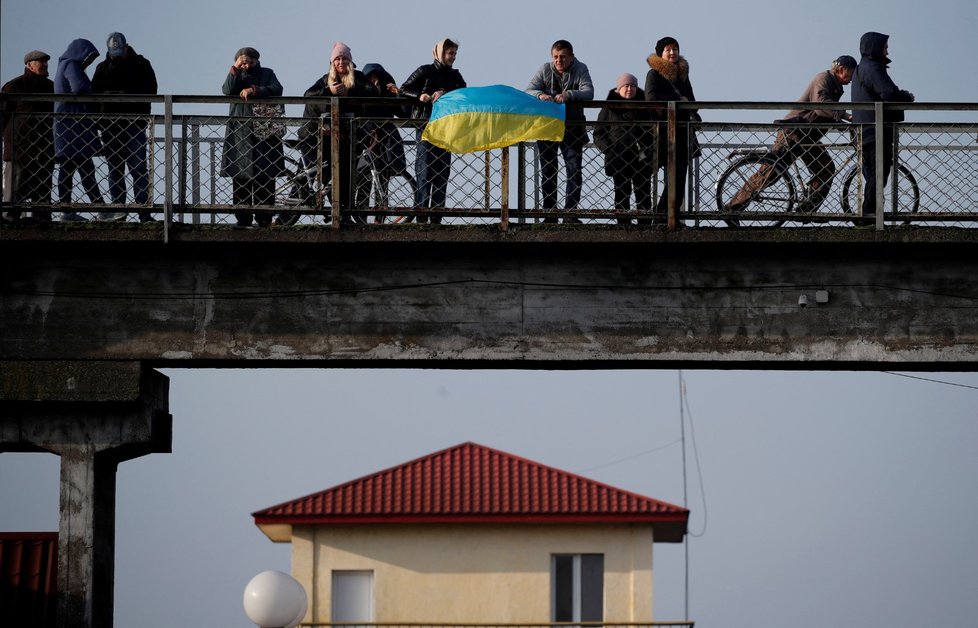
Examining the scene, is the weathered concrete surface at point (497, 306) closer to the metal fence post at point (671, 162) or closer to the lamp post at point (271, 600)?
the metal fence post at point (671, 162)

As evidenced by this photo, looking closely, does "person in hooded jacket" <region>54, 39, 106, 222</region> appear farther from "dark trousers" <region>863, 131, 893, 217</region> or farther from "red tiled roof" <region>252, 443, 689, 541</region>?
"red tiled roof" <region>252, 443, 689, 541</region>

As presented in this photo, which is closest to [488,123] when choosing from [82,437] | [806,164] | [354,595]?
[806,164]

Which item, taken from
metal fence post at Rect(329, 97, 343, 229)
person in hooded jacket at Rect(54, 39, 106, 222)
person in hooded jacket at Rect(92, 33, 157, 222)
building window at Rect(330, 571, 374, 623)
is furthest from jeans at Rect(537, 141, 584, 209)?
building window at Rect(330, 571, 374, 623)

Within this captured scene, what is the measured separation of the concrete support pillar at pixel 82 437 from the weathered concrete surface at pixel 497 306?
0.84 feet

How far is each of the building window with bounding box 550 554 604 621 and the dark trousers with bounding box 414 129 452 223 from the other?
20.2m

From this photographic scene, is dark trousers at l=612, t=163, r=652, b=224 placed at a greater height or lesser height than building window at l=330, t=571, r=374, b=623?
greater

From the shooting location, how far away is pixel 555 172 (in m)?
17.8

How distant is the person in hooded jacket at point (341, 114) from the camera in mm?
17656

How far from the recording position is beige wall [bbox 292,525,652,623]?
37.1 metres

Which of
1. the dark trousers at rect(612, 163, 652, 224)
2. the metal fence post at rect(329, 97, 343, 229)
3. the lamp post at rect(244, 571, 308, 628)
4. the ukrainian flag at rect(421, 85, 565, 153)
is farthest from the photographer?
the dark trousers at rect(612, 163, 652, 224)

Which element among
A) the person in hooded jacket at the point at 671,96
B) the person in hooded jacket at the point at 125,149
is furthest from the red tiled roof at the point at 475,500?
the person in hooded jacket at the point at 125,149

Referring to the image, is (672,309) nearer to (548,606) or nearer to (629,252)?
(629,252)

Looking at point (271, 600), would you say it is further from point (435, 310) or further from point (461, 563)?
point (461, 563)

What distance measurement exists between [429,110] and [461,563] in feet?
68.3
